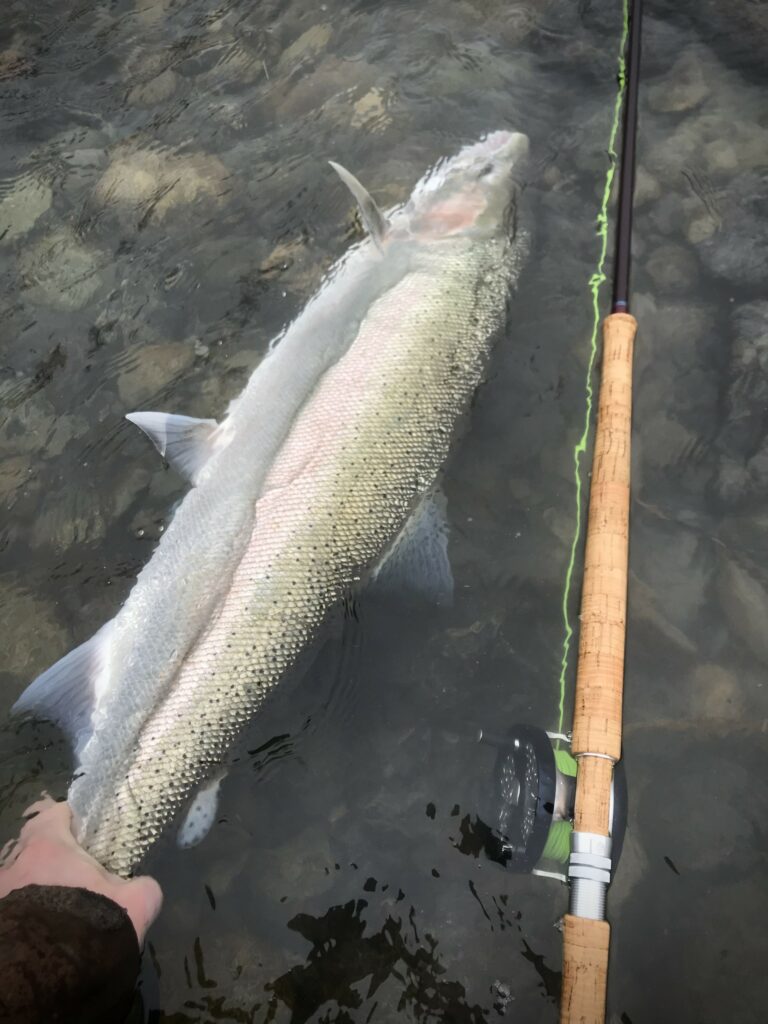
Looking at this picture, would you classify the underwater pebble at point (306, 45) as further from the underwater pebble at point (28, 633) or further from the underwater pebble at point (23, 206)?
the underwater pebble at point (28, 633)

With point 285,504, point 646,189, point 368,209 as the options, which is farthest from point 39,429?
point 646,189

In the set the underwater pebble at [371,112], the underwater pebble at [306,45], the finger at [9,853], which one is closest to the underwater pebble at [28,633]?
the finger at [9,853]

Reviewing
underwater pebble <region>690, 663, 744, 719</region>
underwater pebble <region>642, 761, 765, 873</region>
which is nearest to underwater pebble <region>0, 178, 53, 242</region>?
underwater pebble <region>690, 663, 744, 719</region>

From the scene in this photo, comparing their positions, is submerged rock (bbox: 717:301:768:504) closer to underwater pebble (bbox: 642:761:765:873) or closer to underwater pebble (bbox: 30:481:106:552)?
underwater pebble (bbox: 642:761:765:873)

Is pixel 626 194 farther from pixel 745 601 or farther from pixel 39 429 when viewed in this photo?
pixel 39 429

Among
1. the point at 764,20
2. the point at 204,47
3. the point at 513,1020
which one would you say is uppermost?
the point at 204,47

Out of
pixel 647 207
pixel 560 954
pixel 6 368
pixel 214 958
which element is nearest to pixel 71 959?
pixel 214 958

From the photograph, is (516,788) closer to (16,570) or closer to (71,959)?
(71,959)

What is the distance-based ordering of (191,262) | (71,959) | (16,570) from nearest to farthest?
(71,959)
(16,570)
(191,262)
